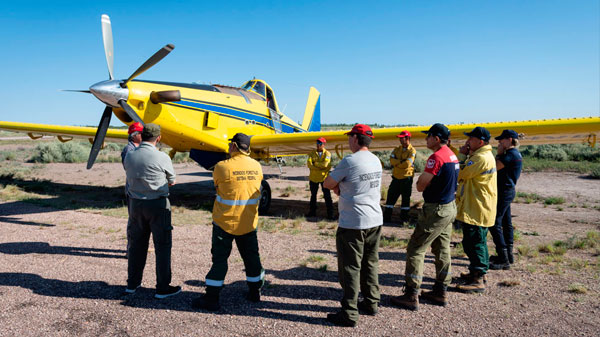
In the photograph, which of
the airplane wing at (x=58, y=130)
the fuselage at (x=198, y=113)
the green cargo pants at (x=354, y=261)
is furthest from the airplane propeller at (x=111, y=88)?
the green cargo pants at (x=354, y=261)

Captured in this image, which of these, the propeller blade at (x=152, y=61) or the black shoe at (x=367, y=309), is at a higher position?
the propeller blade at (x=152, y=61)

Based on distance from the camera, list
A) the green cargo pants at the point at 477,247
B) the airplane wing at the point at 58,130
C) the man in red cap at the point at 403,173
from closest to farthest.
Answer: the green cargo pants at the point at 477,247 → the man in red cap at the point at 403,173 → the airplane wing at the point at 58,130

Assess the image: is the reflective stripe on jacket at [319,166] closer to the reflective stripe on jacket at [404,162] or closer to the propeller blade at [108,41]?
the reflective stripe on jacket at [404,162]

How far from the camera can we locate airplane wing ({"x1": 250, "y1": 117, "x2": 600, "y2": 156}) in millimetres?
7160

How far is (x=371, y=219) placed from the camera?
350 cm

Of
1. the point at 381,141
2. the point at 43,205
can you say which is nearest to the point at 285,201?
the point at 381,141

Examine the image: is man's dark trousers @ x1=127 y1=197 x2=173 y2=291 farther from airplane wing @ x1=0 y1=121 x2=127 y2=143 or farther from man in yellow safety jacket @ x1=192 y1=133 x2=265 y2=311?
airplane wing @ x1=0 y1=121 x2=127 y2=143

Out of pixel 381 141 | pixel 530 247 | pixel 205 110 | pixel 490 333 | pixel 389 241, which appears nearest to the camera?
pixel 490 333

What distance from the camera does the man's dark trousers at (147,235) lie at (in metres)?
3.88

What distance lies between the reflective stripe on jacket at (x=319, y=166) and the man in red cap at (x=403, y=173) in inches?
64.9

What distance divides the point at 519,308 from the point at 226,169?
3.62 metres

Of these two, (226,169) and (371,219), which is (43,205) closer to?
(226,169)

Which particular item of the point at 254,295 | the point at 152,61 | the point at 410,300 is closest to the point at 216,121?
the point at 152,61

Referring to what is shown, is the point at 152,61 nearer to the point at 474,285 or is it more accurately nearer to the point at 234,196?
the point at 234,196
